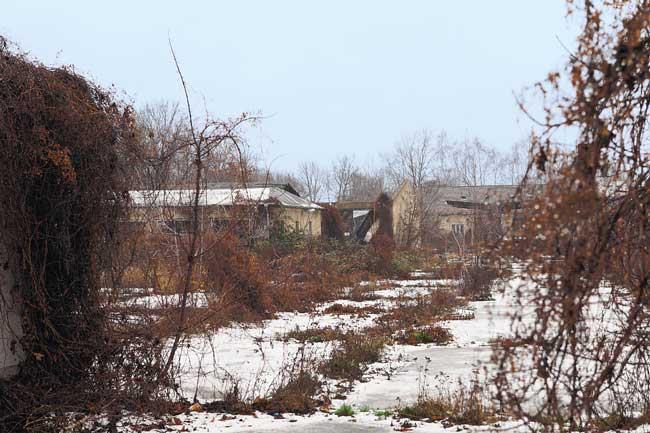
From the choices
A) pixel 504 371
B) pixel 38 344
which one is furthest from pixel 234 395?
pixel 504 371

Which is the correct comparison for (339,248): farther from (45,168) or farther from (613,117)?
(613,117)

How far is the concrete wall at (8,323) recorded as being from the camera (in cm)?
602

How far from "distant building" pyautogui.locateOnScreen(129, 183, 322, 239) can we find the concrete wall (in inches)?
55.8

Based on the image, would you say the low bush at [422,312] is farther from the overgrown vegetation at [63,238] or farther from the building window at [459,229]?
the building window at [459,229]

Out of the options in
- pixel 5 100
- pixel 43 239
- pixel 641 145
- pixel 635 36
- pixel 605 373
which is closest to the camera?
pixel 635 36

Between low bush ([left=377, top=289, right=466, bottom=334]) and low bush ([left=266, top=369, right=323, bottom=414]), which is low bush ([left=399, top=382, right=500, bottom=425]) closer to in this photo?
low bush ([left=266, top=369, right=323, bottom=414])

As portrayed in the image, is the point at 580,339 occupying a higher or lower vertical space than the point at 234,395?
higher

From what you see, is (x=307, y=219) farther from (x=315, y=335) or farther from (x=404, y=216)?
(x=315, y=335)

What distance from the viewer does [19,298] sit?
614 centimetres

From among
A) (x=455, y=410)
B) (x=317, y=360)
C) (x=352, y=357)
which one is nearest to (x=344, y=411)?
(x=455, y=410)

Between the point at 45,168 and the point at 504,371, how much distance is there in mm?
4706

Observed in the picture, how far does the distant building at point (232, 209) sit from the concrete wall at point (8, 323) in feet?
4.65

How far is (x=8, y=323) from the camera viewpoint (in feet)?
19.8

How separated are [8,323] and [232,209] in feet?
22.8
